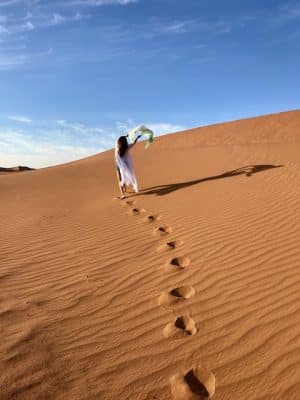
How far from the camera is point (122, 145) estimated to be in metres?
8.92

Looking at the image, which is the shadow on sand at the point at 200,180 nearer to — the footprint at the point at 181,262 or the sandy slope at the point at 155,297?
the sandy slope at the point at 155,297

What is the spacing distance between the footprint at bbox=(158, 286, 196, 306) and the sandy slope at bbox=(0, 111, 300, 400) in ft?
0.07

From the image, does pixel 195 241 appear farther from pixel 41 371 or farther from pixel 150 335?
pixel 41 371

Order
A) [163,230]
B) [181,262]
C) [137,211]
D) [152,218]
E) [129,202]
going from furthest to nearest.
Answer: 1. [129,202]
2. [137,211]
3. [152,218]
4. [163,230]
5. [181,262]

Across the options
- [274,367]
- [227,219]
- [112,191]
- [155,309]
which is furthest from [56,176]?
[274,367]

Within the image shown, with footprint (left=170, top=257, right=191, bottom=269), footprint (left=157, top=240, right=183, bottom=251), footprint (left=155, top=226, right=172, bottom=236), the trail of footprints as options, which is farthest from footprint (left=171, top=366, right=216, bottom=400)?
footprint (left=155, top=226, right=172, bottom=236)

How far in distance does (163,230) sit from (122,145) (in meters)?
3.25

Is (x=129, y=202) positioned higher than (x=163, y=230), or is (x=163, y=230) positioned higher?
(x=129, y=202)

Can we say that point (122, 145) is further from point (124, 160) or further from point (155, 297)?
point (155, 297)

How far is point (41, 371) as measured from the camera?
287 centimetres

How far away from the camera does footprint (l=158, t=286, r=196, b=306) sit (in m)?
3.82

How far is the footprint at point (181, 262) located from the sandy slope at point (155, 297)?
0.09ft

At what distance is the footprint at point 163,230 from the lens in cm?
612

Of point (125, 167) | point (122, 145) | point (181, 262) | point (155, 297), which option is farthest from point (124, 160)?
point (155, 297)
